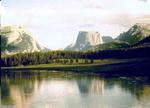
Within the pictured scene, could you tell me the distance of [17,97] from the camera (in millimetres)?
95188

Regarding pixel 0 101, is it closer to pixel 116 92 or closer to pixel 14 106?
pixel 14 106

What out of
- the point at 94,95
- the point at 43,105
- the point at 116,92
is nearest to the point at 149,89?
the point at 116,92

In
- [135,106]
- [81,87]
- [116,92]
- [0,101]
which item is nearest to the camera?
[135,106]

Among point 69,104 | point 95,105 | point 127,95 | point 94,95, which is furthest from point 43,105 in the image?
point 127,95

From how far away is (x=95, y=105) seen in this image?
78.2 meters

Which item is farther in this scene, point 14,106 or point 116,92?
point 116,92

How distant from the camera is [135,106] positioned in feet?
246

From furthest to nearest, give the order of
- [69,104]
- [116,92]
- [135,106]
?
[116,92] → [69,104] → [135,106]

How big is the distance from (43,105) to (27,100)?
454 inches

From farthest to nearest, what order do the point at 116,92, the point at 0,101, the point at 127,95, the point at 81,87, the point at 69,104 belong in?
1. the point at 81,87
2. the point at 116,92
3. the point at 127,95
4. the point at 0,101
5. the point at 69,104

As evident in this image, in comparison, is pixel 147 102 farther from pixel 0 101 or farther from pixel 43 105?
pixel 0 101

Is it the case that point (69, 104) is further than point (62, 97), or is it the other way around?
point (62, 97)

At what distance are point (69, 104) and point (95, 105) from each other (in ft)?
24.4

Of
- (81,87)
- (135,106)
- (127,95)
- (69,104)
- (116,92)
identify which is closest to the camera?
(135,106)
